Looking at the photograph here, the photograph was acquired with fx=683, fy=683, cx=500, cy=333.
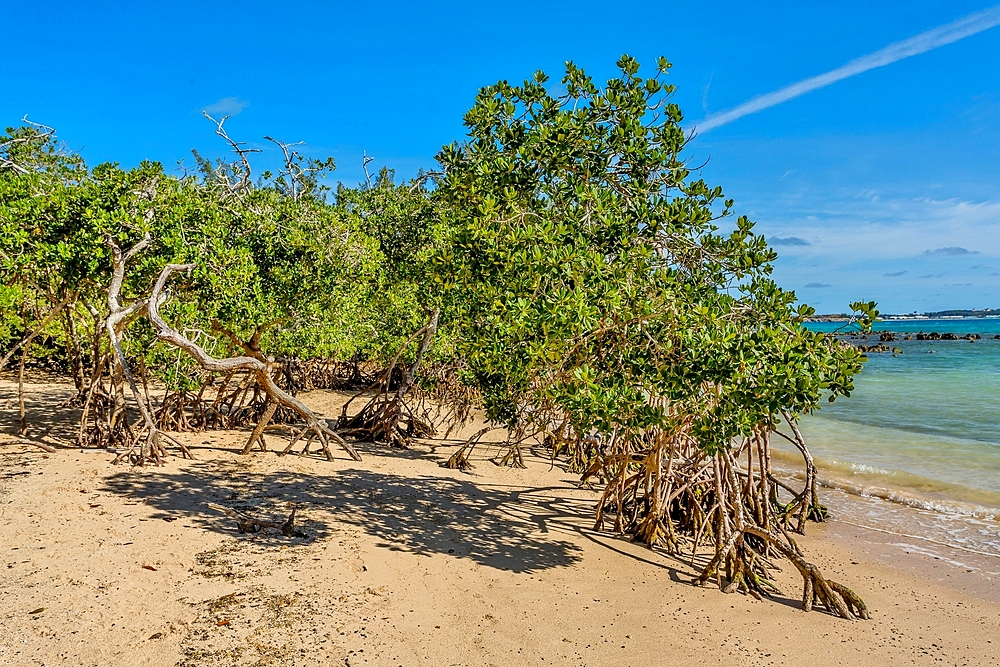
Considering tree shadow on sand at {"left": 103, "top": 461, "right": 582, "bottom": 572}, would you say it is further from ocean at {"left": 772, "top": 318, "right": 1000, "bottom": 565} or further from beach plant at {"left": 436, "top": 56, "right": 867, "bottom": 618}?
ocean at {"left": 772, "top": 318, "right": 1000, "bottom": 565}

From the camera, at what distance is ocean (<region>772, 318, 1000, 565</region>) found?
7988 mm

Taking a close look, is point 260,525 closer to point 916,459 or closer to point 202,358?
point 202,358

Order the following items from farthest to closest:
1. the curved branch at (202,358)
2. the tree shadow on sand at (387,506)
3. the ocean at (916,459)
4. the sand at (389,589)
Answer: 1. the ocean at (916,459)
2. the tree shadow on sand at (387,506)
3. the curved branch at (202,358)
4. the sand at (389,589)

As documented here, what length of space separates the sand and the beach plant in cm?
59

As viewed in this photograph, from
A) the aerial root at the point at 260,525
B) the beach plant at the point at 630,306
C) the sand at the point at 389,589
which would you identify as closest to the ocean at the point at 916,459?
the sand at the point at 389,589

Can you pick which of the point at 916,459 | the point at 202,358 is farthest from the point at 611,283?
the point at 916,459

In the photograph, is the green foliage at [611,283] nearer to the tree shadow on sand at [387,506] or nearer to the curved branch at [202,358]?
the tree shadow on sand at [387,506]

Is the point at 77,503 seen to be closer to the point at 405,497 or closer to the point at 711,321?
the point at 405,497

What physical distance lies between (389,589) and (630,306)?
8.65 ft

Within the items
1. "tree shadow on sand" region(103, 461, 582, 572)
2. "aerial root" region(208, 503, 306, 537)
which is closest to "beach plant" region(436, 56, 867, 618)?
"tree shadow on sand" region(103, 461, 582, 572)

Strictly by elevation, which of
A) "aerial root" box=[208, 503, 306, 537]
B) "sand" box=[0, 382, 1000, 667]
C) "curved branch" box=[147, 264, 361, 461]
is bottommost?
"sand" box=[0, 382, 1000, 667]

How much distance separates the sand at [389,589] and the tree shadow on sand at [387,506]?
1.2 inches

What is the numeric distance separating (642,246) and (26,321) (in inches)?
351

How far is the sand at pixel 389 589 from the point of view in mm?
4070
